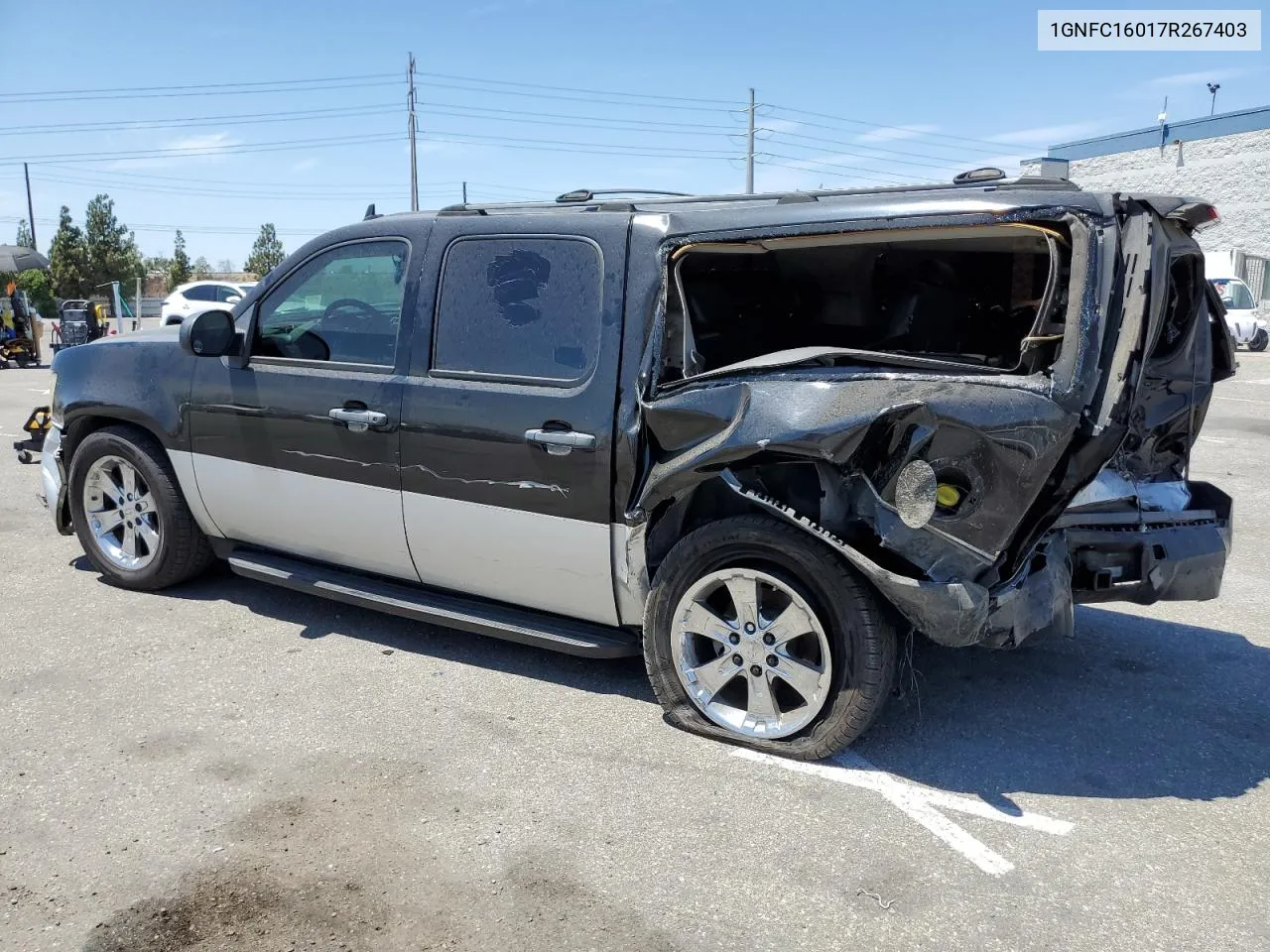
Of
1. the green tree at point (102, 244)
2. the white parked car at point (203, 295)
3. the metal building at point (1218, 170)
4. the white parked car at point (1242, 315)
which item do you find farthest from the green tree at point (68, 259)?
the white parked car at point (1242, 315)

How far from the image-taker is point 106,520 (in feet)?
18.2

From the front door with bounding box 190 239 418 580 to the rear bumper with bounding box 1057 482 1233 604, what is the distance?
273 cm

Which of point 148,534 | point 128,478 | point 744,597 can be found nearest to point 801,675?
point 744,597

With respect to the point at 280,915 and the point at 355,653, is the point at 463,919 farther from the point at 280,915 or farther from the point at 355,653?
the point at 355,653

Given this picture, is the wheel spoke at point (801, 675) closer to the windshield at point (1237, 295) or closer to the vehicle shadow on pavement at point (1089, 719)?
the vehicle shadow on pavement at point (1089, 719)

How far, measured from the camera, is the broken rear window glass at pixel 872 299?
177 inches

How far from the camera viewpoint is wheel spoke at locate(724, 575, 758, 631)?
3684mm

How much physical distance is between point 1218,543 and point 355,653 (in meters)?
3.64

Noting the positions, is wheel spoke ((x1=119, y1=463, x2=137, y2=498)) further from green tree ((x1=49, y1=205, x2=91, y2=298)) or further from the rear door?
green tree ((x1=49, y1=205, x2=91, y2=298))

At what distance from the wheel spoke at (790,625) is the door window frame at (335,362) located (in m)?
1.94

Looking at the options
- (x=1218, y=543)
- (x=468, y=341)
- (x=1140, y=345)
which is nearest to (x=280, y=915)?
(x=468, y=341)

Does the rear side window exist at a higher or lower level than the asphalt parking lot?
higher

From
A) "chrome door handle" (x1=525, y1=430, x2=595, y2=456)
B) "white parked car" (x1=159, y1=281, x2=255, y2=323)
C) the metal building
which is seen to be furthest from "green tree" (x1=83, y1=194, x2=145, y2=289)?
"chrome door handle" (x1=525, y1=430, x2=595, y2=456)

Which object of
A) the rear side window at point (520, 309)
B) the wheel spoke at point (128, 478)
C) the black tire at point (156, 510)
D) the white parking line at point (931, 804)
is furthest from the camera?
the wheel spoke at point (128, 478)
